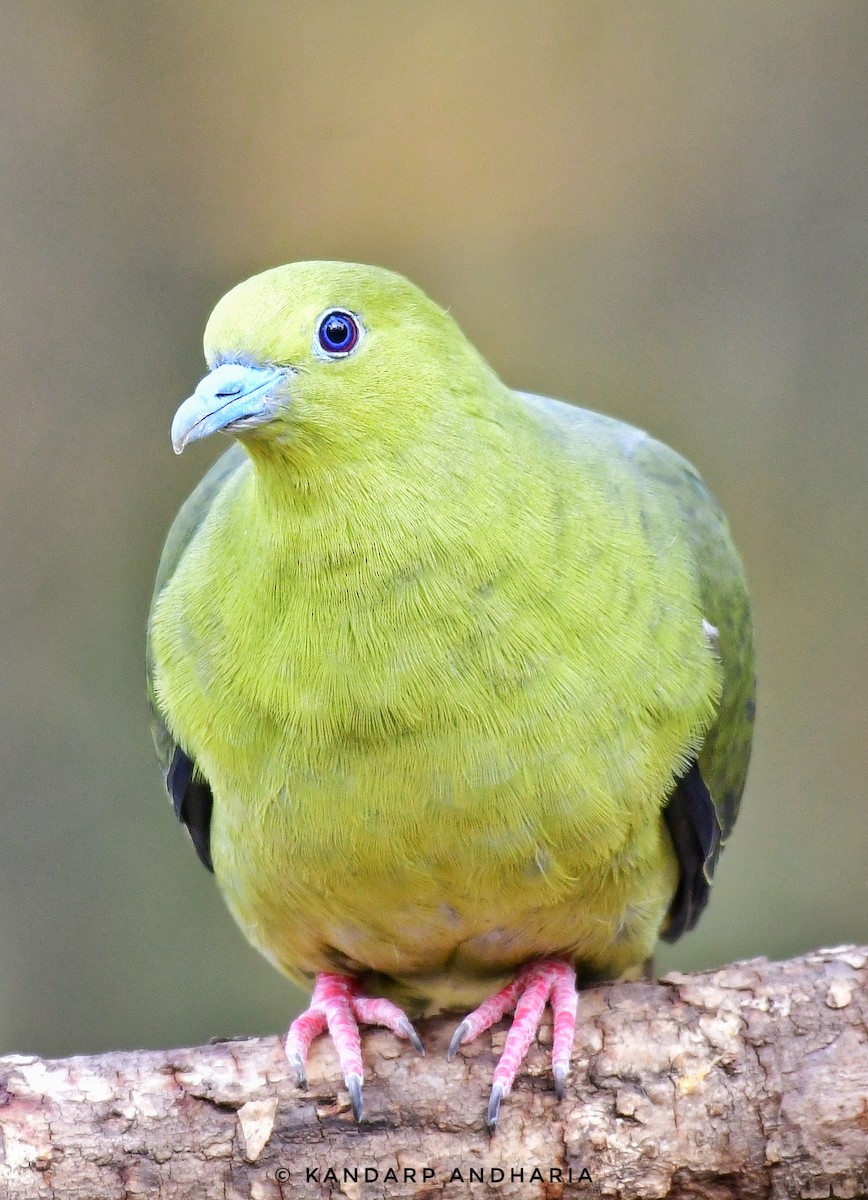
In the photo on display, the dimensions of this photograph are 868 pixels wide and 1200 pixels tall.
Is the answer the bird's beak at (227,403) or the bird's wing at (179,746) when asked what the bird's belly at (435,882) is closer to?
the bird's wing at (179,746)

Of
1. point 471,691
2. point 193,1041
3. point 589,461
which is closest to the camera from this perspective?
point 471,691

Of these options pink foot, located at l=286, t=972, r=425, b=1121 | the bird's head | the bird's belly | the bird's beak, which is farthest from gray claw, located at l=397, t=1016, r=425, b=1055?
the bird's beak

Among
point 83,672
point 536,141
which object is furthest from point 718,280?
point 83,672

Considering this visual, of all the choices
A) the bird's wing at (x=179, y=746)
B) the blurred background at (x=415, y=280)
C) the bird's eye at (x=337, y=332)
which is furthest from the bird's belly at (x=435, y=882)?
the blurred background at (x=415, y=280)

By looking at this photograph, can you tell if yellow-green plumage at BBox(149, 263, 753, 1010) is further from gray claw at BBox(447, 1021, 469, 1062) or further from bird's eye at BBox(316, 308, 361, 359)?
gray claw at BBox(447, 1021, 469, 1062)

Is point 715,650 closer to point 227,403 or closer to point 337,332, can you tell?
point 337,332

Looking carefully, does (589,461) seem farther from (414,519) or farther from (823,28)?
(823,28)

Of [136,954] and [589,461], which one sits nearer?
[589,461]
